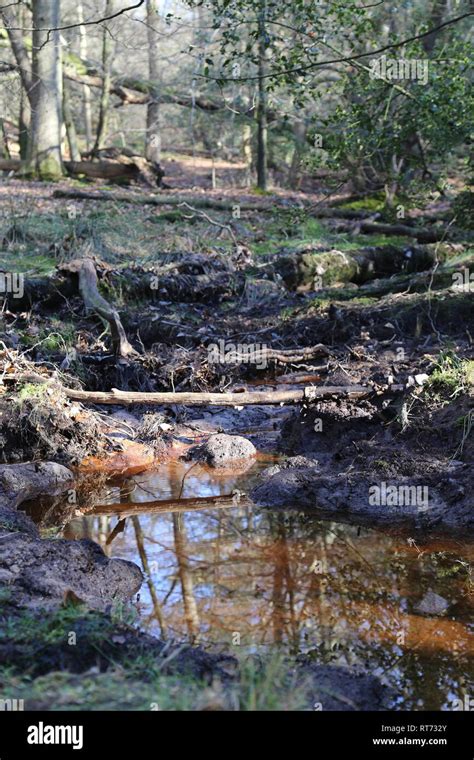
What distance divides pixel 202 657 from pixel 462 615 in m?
1.72

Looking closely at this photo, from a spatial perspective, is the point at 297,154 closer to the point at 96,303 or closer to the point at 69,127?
the point at 69,127

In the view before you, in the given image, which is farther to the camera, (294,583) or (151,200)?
(151,200)

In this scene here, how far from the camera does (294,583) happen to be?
4.82 m

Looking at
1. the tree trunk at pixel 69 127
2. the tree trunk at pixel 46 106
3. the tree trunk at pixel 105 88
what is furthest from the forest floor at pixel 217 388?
the tree trunk at pixel 105 88

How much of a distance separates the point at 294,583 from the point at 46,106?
54.0 ft

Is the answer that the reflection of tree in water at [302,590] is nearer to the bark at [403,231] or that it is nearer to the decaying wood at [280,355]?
the decaying wood at [280,355]

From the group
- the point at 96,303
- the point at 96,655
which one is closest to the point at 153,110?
the point at 96,303

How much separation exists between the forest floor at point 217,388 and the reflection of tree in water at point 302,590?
0.28m

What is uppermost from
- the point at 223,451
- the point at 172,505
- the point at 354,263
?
the point at 354,263

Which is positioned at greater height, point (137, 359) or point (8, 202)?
point (8, 202)
